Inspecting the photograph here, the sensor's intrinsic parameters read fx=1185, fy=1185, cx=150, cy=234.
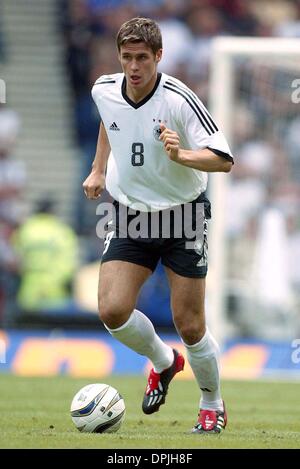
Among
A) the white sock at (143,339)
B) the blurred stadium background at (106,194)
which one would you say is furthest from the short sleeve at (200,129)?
the blurred stadium background at (106,194)

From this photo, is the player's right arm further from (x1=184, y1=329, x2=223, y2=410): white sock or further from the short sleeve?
(x1=184, y1=329, x2=223, y2=410): white sock

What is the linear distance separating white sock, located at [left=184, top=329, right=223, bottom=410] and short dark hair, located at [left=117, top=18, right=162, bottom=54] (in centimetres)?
186

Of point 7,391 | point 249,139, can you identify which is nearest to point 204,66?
point 249,139

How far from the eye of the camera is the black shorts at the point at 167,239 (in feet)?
24.4

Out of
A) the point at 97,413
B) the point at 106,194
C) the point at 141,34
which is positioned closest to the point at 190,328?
the point at 97,413

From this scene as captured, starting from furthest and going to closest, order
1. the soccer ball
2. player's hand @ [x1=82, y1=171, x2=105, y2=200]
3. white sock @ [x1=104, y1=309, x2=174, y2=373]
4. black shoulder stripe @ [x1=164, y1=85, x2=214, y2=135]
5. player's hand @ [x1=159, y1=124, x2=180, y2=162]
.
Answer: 1. player's hand @ [x1=82, y1=171, x2=105, y2=200]
2. white sock @ [x1=104, y1=309, x2=174, y2=373]
3. the soccer ball
4. black shoulder stripe @ [x1=164, y1=85, x2=214, y2=135]
5. player's hand @ [x1=159, y1=124, x2=180, y2=162]

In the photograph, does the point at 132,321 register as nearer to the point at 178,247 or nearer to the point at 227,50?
the point at 178,247

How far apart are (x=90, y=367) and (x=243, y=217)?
8.37ft

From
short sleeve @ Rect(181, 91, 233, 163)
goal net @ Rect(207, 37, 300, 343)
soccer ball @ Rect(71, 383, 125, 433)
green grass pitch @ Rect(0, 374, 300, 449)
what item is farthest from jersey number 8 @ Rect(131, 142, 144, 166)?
goal net @ Rect(207, 37, 300, 343)

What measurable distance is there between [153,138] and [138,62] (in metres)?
0.49

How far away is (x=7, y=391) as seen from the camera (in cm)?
1046

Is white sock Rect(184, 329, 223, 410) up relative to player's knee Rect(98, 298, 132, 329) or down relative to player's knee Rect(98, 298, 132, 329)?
down

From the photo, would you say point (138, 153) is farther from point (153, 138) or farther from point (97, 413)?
point (97, 413)

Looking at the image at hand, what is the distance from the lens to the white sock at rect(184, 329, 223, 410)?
752 cm
